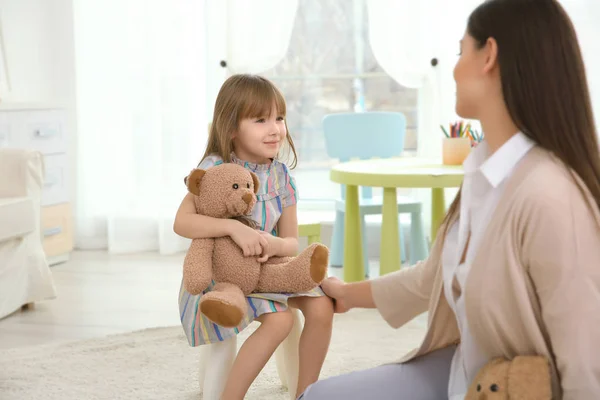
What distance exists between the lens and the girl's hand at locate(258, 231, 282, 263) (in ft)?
6.10

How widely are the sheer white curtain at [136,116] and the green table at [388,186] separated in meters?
1.35

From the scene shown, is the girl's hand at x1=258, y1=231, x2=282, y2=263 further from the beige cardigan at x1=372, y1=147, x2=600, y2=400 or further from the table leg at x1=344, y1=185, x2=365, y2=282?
the table leg at x1=344, y1=185, x2=365, y2=282

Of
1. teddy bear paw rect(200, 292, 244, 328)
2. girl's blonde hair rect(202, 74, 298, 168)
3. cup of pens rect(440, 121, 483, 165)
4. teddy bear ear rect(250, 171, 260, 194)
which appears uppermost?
girl's blonde hair rect(202, 74, 298, 168)

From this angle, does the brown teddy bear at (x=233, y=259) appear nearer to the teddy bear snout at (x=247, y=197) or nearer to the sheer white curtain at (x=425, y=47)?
the teddy bear snout at (x=247, y=197)

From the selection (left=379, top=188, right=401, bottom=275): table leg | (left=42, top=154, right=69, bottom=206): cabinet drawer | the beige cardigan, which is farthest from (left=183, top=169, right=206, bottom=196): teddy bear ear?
(left=42, top=154, right=69, bottom=206): cabinet drawer

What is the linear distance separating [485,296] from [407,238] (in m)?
3.25

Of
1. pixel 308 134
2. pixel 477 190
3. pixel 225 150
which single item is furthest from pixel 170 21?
pixel 477 190

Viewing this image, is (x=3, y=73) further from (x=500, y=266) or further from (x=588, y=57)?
(x=500, y=266)

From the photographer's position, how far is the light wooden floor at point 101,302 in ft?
9.93

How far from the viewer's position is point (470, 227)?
1.26m

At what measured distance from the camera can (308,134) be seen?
456 centimetres

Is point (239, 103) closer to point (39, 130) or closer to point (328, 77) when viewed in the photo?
point (39, 130)

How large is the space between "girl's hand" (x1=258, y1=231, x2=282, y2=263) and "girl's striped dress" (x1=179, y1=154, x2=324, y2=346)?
3.0 inches

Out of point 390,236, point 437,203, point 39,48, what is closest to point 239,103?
point 390,236
